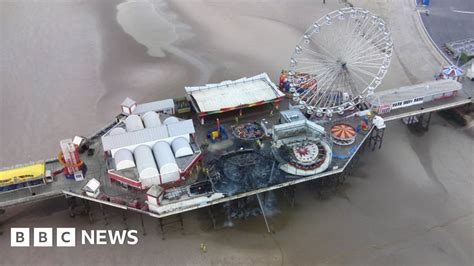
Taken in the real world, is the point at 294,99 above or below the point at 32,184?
above

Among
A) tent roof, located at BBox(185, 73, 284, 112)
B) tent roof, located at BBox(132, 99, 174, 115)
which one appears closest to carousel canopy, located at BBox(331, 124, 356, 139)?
tent roof, located at BBox(185, 73, 284, 112)

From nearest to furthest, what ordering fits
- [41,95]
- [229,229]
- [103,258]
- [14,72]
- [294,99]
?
1. [103,258]
2. [229,229]
3. [294,99]
4. [41,95]
5. [14,72]

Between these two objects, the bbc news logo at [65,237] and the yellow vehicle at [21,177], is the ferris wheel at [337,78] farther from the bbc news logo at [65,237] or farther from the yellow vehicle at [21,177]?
the yellow vehicle at [21,177]

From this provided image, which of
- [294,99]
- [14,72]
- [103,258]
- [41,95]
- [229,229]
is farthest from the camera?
[14,72]

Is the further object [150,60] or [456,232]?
[150,60]

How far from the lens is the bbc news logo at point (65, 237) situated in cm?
4888

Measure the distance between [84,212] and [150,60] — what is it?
35.5m

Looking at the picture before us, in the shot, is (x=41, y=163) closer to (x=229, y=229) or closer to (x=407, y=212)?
(x=229, y=229)

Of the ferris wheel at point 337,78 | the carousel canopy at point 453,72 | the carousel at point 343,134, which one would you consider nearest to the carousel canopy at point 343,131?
the carousel at point 343,134

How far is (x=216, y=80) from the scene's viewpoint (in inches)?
2926

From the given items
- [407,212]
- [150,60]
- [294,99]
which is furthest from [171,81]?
[407,212]

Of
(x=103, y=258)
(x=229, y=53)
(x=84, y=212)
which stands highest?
(x=229, y=53)

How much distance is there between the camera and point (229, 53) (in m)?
80.8

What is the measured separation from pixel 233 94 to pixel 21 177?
2641 centimetres
